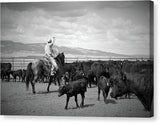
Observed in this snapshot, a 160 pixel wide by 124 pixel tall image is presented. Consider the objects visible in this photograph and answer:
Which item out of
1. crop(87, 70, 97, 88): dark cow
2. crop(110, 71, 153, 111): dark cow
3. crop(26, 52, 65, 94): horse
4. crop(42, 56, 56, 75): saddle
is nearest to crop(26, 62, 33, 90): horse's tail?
crop(26, 52, 65, 94): horse

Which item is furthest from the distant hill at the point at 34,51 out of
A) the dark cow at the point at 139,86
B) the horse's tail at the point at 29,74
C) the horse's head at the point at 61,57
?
the dark cow at the point at 139,86

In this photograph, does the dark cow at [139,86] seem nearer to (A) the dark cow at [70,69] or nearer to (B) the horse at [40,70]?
(A) the dark cow at [70,69]

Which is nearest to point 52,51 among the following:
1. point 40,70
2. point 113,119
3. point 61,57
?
point 61,57

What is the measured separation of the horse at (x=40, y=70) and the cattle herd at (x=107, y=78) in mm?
60

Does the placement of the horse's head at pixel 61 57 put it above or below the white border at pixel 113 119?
above

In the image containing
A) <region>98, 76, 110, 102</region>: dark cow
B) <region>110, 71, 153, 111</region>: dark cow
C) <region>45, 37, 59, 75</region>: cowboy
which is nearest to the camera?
<region>110, 71, 153, 111</region>: dark cow

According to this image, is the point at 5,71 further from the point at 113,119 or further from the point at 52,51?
the point at 113,119

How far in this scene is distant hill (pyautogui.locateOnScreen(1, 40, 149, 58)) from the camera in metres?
4.90

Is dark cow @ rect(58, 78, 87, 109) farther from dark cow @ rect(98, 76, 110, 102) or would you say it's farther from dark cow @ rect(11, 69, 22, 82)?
dark cow @ rect(11, 69, 22, 82)

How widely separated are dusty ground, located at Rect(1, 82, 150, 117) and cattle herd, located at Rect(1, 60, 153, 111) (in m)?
0.08

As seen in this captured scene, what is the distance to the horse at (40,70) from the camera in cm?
498

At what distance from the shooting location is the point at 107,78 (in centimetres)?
488

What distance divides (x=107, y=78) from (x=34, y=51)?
44.4 inches

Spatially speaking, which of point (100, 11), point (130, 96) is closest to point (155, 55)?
point (130, 96)
